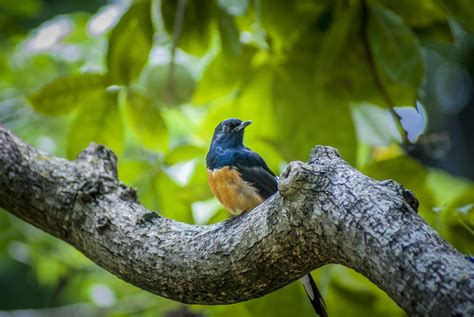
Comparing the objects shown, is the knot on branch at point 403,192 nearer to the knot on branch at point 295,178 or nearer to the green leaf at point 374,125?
the knot on branch at point 295,178

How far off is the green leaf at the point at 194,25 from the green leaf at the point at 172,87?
0.11 metres

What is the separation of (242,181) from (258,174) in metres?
0.07

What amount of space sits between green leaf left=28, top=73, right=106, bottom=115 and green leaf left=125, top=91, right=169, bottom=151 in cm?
16

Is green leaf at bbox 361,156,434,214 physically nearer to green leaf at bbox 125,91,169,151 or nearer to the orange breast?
the orange breast

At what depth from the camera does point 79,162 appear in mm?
2914

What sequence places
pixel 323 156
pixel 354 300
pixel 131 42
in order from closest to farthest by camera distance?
1. pixel 323 156
2. pixel 131 42
3. pixel 354 300

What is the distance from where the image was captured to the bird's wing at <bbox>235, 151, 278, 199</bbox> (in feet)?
9.98

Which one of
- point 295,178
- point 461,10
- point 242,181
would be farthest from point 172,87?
point 295,178

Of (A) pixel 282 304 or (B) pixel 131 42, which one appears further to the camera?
(B) pixel 131 42

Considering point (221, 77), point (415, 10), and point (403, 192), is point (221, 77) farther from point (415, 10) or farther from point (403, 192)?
point (403, 192)

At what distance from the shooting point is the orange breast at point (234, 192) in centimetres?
302

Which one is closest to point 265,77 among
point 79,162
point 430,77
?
point 79,162

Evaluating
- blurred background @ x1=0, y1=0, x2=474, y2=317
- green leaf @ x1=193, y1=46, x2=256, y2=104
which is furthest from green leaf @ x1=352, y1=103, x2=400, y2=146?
green leaf @ x1=193, y1=46, x2=256, y2=104

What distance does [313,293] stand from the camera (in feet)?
9.74
